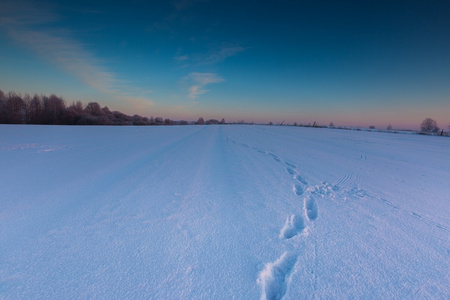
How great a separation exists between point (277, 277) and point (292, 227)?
26.3 inches

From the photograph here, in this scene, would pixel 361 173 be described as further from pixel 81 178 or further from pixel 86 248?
pixel 81 178

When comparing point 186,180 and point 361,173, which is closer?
point 186,180

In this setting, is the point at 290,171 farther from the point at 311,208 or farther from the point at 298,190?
the point at 311,208

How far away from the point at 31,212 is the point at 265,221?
2497mm

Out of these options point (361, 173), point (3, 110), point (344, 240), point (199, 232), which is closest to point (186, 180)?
point (199, 232)

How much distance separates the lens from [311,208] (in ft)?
7.31

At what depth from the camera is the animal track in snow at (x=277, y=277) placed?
44.4 inches

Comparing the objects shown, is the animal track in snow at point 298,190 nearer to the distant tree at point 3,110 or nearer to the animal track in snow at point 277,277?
the animal track in snow at point 277,277

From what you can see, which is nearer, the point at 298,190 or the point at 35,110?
the point at 298,190

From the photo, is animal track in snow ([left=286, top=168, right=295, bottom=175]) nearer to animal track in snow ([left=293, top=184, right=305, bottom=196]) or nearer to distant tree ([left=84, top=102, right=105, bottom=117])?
animal track in snow ([left=293, top=184, right=305, bottom=196])

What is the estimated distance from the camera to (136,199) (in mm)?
2309

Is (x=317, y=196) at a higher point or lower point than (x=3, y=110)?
lower

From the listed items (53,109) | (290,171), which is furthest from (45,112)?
(290,171)

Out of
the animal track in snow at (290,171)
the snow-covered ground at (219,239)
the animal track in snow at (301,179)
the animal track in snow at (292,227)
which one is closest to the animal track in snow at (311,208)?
the snow-covered ground at (219,239)
